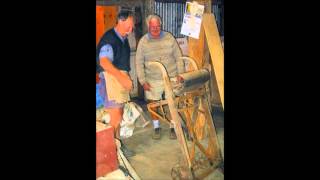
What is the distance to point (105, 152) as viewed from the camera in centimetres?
439

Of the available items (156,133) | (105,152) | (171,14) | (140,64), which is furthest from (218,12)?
(105,152)

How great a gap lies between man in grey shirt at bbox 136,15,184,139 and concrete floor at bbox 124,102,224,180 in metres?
0.06

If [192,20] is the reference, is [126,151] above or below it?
below

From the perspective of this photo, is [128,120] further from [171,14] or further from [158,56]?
[171,14]

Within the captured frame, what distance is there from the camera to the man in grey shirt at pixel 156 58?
179 inches

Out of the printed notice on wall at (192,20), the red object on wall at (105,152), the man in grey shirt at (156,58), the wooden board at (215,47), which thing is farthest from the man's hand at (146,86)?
the wooden board at (215,47)

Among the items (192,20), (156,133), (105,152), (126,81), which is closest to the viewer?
(105,152)

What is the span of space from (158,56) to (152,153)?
3.01 ft

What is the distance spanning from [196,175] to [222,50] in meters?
1.27

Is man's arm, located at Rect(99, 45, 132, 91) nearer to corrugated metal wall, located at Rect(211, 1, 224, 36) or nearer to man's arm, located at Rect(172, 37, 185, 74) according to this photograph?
man's arm, located at Rect(172, 37, 185, 74)

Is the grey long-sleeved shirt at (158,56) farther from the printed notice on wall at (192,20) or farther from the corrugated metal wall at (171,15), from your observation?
the printed notice on wall at (192,20)

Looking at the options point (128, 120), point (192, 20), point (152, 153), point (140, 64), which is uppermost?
point (192, 20)

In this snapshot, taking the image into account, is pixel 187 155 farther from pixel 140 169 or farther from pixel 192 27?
pixel 192 27

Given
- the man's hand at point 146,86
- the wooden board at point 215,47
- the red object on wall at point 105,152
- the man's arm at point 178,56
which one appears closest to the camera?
the red object on wall at point 105,152
